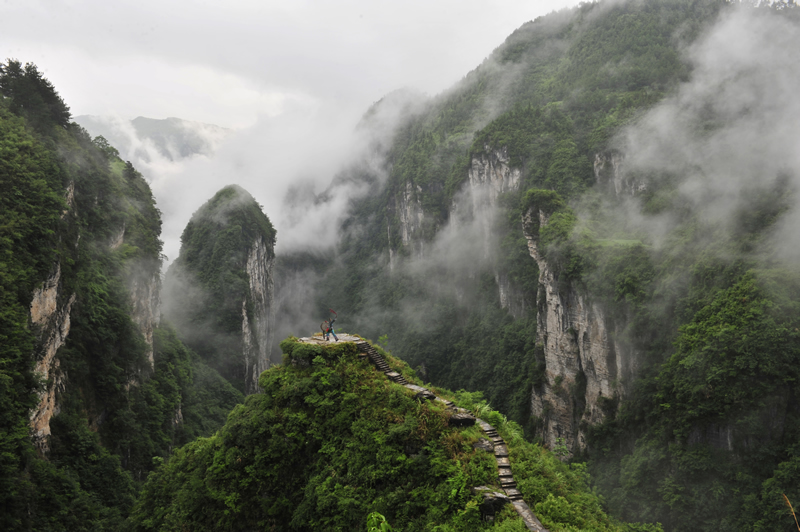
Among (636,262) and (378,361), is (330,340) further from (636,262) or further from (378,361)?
(636,262)

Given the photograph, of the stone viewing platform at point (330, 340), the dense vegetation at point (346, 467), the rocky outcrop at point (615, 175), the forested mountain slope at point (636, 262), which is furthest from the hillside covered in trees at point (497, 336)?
the stone viewing platform at point (330, 340)

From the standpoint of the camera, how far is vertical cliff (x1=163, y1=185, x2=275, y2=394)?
60.8 metres

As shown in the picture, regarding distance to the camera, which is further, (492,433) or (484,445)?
(492,433)

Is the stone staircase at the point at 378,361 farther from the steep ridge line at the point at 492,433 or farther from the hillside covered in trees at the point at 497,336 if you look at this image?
the hillside covered in trees at the point at 497,336

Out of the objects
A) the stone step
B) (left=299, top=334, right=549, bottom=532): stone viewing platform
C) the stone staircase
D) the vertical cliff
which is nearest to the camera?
(left=299, top=334, right=549, bottom=532): stone viewing platform

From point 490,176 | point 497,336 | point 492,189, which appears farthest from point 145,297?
point 490,176

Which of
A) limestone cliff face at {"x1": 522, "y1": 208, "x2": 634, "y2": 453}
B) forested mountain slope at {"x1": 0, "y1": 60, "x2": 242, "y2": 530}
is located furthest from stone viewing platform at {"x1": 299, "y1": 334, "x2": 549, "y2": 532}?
limestone cliff face at {"x1": 522, "y1": 208, "x2": 634, "y2": 453}

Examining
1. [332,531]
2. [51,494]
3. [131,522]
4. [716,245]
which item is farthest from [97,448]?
[716,245]

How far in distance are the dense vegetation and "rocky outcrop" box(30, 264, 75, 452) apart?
7028mm

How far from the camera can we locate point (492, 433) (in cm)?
1412

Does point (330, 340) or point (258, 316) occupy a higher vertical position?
point (258, 316)

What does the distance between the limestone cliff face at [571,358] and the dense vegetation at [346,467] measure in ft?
75.4

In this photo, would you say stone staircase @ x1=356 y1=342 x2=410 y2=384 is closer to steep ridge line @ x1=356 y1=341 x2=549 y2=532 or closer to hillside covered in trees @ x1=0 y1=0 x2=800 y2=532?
steep ridge line @ x1=356 y1=341 x2=549 y2=532

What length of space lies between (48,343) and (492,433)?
2308 cm
